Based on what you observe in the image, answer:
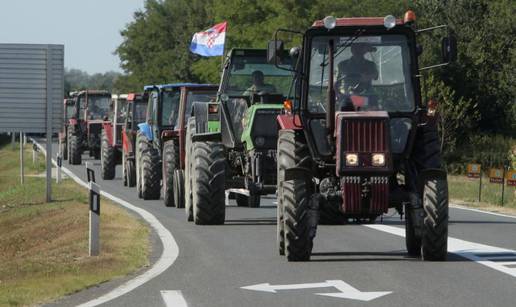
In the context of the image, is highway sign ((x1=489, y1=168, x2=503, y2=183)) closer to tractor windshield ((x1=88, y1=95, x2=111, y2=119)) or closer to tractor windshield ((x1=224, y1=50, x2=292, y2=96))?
tractor windshield ((x1=224, y1=50, x2=292, y2=96))

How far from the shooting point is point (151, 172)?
29.3 meters

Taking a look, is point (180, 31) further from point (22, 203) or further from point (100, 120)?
point (22, 203)

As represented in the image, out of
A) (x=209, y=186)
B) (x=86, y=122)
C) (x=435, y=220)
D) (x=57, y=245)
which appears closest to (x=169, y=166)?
(x=209, y=186)

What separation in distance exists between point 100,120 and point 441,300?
40.4 m

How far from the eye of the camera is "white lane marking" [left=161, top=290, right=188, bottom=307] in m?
11.3

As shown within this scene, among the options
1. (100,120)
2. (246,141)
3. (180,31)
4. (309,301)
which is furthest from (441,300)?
(180,31)

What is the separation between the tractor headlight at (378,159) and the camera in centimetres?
1439

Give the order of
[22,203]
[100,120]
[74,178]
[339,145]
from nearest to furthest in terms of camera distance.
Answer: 1. [339,145]
2. [22,203]
3. [74,178]
4. [100,120]

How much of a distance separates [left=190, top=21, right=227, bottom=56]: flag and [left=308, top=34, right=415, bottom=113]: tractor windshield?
2097cm

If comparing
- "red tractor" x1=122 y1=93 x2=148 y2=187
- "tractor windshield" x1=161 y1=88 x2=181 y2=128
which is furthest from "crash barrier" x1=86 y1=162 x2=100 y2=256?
"red tractor" x1=122 y1=93 x2=148 y2=187

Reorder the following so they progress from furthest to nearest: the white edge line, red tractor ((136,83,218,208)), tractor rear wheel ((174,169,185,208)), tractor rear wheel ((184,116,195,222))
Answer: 1. red tractor ((136,83,218,208))
2. tractor rear wheel ((174,169,185,208))
3. tractor rear wheel ((184,116,195,222))
4. the white edge line

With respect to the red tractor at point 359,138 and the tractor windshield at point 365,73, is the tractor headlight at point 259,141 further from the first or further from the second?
the tractor windshield at point 365,73

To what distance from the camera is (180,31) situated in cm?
11681

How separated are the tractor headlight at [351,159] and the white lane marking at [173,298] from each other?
310 cm
